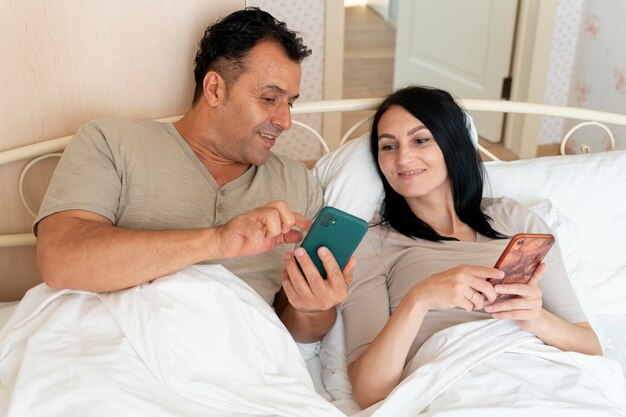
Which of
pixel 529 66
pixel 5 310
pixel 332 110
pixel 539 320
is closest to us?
pixel 539 320

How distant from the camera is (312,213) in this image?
1.59 metres

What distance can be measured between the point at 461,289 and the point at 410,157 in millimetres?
407

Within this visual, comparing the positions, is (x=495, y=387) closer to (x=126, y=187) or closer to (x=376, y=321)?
(x=376, y=321)

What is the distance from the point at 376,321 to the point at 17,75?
903 millimetres

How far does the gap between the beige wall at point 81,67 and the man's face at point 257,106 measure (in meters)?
0.20

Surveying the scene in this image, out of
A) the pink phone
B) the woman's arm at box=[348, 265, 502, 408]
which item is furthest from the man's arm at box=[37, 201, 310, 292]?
the pink phone

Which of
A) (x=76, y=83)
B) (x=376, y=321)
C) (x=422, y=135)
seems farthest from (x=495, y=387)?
(x=76, y=83)

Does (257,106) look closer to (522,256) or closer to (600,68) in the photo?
(522,256)

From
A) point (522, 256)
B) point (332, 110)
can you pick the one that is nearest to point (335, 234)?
point (522, 256)

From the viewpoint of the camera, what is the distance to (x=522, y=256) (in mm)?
1219

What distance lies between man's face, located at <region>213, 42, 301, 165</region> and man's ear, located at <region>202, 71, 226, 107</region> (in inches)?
0.6

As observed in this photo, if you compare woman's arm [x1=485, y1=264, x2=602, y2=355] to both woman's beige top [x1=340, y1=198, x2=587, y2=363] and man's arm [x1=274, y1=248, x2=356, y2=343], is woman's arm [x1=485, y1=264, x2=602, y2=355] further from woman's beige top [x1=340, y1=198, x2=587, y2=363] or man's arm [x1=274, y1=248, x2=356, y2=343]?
man's arm [x1=274, y1=248, x2=356, y2=343]

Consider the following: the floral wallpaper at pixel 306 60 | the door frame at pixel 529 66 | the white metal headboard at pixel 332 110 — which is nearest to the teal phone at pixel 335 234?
the white metal headboard at pixel 332 110

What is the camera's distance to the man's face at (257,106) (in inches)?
59.1
